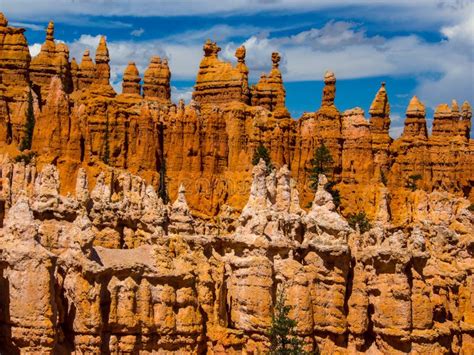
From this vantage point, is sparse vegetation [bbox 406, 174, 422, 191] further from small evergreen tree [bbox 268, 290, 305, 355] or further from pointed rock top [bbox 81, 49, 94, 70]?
small evergreen tree [bbox 268, 290, 305, 355]

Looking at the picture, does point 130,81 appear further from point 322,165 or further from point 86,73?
point 322,165

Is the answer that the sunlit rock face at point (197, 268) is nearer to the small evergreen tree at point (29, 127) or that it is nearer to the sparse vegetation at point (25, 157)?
the sparse vegetation at point (25, 157)

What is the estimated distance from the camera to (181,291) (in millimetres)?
19844

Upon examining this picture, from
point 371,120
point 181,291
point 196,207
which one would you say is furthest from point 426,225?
point 371,120

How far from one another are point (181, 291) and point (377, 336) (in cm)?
561

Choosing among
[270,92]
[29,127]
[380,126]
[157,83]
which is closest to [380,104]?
[380,126]

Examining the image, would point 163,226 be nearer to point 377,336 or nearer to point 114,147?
point 377,336

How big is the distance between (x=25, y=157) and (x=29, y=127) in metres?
6.92

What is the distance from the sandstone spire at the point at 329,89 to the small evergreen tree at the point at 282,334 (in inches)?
1727

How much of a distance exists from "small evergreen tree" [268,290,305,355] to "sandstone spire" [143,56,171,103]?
47990mm

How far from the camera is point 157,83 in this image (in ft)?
226

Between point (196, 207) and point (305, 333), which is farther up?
point (196, 207)


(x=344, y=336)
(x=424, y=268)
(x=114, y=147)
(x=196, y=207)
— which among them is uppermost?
(x=114, y=147)

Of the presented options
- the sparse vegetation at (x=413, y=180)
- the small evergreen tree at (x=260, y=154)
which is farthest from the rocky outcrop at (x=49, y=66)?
the sparse vegetation at (x=413, y=180)
